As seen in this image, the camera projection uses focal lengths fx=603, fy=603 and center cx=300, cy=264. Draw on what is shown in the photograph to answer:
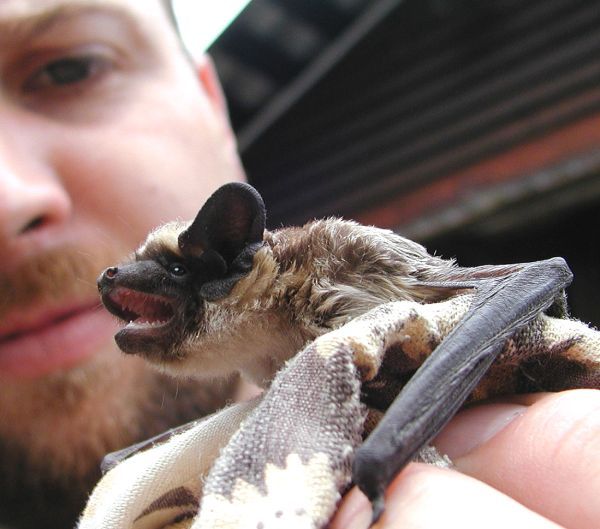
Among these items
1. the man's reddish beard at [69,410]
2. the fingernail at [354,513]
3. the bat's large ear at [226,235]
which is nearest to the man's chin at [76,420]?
the man's reddish beard at [69,410]

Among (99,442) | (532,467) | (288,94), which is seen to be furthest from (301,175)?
(532,467)

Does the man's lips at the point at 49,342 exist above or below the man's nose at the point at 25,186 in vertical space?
below

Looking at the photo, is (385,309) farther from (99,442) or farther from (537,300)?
(99,442)

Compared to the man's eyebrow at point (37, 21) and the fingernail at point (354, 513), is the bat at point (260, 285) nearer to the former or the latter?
the fingernail at point (354, 513)

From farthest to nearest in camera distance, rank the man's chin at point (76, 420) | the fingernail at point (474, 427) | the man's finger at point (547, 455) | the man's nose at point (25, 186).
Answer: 1. the man's chin at point (76, 420)
2. the man's nose at point (25, 186)
3. the fingernail at point (474, 427)
4. the man's finger at point (547, 455)

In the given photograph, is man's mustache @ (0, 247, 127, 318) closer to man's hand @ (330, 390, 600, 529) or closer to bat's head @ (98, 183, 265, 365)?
bat's head @ (98, 183, 265, 365)

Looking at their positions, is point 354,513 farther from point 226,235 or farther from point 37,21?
point 37,21

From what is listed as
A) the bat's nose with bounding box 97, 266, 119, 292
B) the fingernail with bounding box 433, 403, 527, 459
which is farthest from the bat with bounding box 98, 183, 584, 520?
the fingernail with bounding box 433, 403, 527, 459
